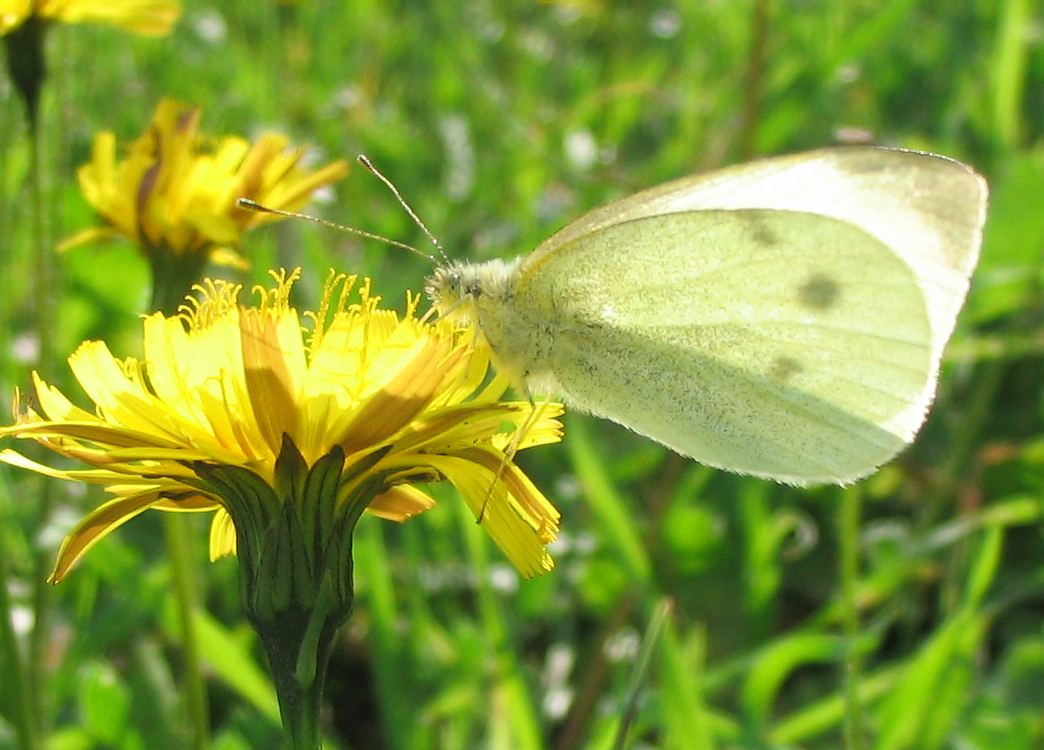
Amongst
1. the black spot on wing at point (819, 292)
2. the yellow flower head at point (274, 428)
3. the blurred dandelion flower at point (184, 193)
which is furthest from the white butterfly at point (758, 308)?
the yellow flower head at point (274, 428)

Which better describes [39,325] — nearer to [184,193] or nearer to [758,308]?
[184,193]

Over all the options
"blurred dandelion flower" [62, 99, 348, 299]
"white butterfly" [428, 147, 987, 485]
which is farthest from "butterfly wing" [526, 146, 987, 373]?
"blurred dandelion flower" [62, 99, 348, 299]

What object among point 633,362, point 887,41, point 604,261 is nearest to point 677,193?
point 604,261

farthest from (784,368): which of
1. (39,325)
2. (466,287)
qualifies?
(39,325)

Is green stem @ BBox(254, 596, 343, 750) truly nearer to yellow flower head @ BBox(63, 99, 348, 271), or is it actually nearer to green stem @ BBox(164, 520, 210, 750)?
green stem @ BBox(164, 520, 210, 750)

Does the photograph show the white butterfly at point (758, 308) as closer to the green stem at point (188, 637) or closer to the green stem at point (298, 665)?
the green stem at point (188, 637)

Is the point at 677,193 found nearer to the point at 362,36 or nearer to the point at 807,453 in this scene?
the point at 807,453
